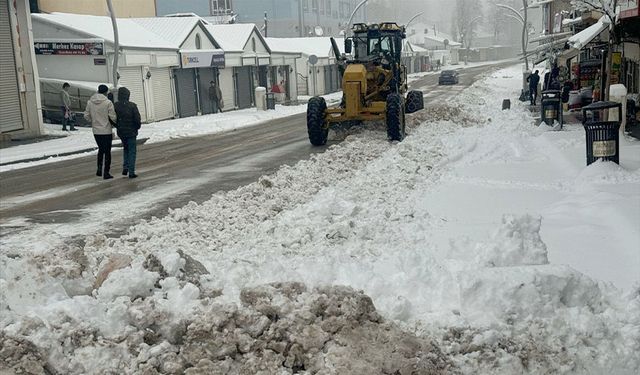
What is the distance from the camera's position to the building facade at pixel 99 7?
41969 mm

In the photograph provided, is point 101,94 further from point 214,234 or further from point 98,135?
point 214,234

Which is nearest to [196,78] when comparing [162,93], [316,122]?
[162,93]

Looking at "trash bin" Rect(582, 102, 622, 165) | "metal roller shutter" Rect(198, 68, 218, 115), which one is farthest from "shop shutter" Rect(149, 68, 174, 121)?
"trash bin" Rect(582, 102, 622, 165)

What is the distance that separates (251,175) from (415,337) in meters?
8.70

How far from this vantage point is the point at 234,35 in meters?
41.7

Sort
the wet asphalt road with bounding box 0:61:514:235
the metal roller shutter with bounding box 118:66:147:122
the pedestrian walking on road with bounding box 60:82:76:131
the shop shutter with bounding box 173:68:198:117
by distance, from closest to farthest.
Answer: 1. the wet asphalt road with bounding box 0:61:514:235
2. the pedestrian walking on road with bounding box 60:82:76:131
3. the metal roller shutter with bounding box 118:66:147:122
4. the shop shutter with bounding box 173:68:198:117

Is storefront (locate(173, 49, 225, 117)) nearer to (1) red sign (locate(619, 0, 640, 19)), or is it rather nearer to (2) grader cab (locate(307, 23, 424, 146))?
(2) grader cab (locate(307, 23, 424, 146))

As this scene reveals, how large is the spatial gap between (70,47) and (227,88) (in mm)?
12550

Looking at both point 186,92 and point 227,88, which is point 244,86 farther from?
point 186,92

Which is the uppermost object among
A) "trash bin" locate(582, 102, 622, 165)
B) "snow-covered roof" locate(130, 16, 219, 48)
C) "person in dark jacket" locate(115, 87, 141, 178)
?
"snow-covered roof" locate(130, 16, 219, 48)

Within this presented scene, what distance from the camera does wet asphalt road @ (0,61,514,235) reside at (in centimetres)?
1011

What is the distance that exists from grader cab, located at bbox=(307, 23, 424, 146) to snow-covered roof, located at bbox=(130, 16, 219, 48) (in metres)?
15.9

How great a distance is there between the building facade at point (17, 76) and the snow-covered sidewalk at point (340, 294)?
16.4m

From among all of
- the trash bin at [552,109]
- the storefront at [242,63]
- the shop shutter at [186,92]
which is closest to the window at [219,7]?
the storefront at [242,63]
